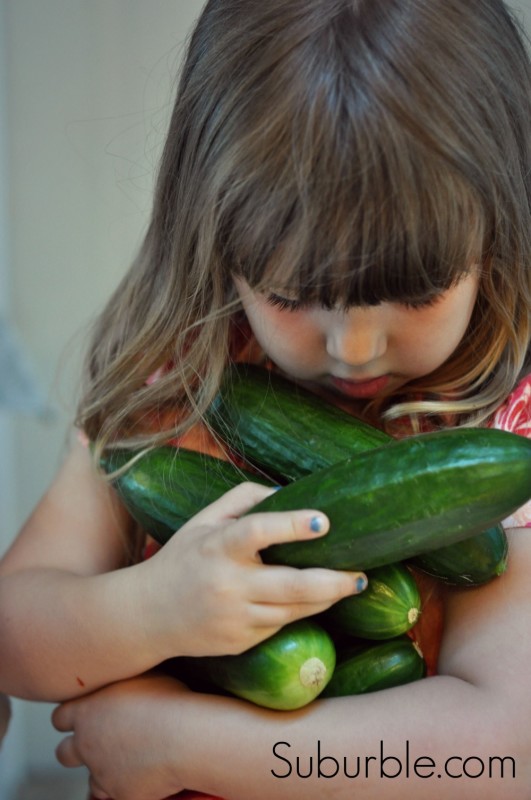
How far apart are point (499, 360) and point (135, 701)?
0.48 meters

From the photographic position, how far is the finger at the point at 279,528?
77 cm

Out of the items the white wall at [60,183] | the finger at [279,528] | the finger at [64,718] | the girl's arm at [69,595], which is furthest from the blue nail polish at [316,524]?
the white wall at [60,183]

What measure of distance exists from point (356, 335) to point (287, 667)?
0.89 feet

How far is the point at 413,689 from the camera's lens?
844mm

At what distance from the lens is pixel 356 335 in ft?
2.76

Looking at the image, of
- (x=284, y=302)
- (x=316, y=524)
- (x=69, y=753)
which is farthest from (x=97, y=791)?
(x=284, y=302)

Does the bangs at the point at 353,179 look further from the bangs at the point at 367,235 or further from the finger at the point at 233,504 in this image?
the finger at the point at 233,504

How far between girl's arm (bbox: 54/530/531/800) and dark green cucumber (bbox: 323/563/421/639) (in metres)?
0.06

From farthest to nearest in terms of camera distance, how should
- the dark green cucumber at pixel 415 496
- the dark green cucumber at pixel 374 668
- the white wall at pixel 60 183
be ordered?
the white wall at pixel 60 183, the dark green cucumber at pixel 374 668, the dark green cucumber at pixel 415 496

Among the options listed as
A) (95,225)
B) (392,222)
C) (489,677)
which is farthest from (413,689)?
(95,225)

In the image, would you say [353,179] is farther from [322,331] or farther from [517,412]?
[517,412]

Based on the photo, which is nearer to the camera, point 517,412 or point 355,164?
point 355,164

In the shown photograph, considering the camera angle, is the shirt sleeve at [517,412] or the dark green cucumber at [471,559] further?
the shirt sleeve at [517,412]

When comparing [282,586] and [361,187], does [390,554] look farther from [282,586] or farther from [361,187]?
[361,187]
